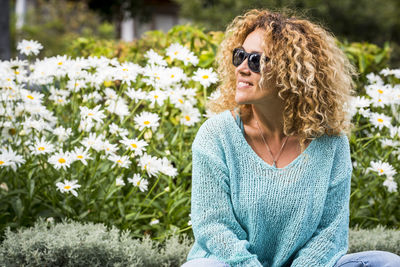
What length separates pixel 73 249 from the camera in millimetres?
2393

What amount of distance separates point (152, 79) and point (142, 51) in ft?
3.63

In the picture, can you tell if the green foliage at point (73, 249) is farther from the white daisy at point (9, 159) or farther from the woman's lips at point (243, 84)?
the woman's lips at point (243, 84)

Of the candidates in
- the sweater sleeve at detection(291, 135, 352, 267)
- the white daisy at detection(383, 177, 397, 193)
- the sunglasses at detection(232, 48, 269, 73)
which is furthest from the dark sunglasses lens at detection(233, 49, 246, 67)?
the white daisy at detection(383, 177, 397, 193)

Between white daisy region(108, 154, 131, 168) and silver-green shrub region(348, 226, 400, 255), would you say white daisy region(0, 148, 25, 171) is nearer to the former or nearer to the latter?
white daisy region(108, 154, 131, 168)

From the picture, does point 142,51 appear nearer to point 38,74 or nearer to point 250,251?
point 38,74

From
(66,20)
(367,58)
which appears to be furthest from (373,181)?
(66,20)

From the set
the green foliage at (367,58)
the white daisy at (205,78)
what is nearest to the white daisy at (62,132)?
the white daisy at (205,78)

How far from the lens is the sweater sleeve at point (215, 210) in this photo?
213 centimetres

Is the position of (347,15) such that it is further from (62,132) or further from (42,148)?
(42,148)

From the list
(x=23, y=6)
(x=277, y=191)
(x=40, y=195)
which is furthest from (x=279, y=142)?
(x=23, y=6)

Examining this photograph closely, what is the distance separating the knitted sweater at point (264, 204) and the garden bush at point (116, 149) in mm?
607

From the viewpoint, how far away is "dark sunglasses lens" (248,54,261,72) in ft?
7.38

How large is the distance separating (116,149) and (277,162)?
0.96 meters

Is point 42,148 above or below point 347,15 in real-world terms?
below
